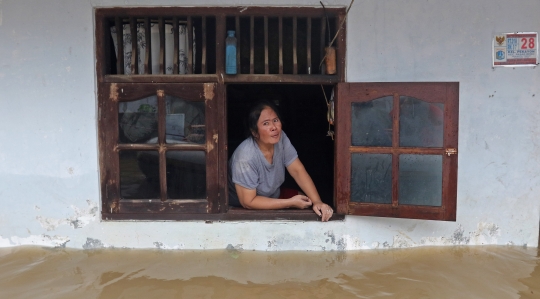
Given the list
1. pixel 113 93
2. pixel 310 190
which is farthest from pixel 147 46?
pixel 310 190

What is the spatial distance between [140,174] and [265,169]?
0.98 metres

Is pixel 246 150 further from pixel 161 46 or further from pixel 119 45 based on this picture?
pixel 119 45

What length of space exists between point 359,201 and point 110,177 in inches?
74.1

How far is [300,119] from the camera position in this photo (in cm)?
601

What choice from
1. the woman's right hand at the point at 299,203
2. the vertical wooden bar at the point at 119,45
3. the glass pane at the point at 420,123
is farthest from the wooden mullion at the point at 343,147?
the vertical wooden bar at the point at 119,45

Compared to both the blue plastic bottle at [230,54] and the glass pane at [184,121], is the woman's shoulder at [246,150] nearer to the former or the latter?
the glass pane at [184,121]

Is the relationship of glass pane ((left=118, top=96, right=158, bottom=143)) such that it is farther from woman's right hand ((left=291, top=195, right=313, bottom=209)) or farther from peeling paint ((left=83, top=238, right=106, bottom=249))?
woman's right hand ((left=291, top=195, right=313, bottom=209))

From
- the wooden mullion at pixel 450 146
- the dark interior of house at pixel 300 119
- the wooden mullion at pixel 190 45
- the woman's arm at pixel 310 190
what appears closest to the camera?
the wooden mullion at pixel 450 146

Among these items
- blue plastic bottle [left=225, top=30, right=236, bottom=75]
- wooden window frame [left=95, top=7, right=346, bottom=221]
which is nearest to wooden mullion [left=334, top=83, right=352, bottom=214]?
wooden window frame [left=95, top=7, right=346, bottom=221]

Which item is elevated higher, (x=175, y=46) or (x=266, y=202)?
(x=175, y=46)

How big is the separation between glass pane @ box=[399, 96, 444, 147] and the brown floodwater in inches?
33.7

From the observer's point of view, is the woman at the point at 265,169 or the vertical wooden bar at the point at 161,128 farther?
the woman at the point at 265,169

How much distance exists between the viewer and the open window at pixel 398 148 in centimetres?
338

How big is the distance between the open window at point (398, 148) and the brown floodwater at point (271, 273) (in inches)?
14.7
